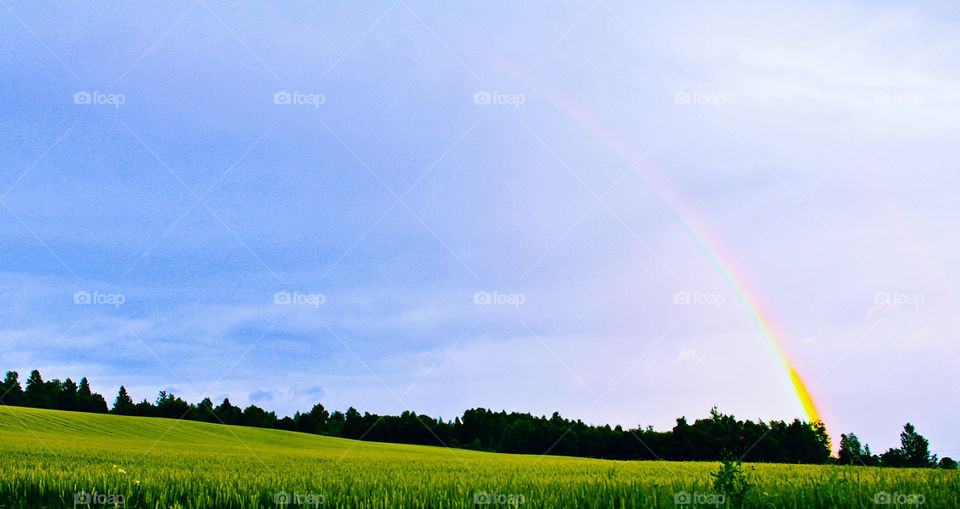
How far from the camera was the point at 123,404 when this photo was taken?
119062 mm

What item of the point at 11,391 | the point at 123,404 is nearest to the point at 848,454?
the point at 123,404

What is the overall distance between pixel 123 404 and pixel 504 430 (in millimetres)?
75350

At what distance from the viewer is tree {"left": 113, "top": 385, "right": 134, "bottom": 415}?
113m

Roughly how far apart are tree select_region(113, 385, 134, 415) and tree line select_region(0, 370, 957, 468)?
Answer: 48mm

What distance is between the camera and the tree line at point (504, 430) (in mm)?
78938

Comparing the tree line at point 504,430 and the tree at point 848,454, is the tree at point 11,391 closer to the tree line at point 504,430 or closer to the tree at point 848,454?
the tree line at point 504,430

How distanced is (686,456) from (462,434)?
149 feet

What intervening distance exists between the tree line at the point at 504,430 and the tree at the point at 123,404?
5 centimetres

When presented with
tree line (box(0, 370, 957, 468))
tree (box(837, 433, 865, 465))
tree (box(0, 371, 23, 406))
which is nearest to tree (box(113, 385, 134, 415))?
tree line (box(0, 370, 957, 468))

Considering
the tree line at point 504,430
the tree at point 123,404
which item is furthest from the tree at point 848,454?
the tree at point 123,404

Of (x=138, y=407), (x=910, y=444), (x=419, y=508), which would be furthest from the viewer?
(x=138, y=407)

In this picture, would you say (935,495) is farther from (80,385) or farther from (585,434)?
(80,385)

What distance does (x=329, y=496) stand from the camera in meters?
7.66

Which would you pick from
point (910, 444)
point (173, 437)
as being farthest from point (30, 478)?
point (910, 444)
